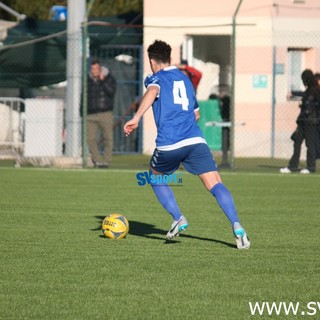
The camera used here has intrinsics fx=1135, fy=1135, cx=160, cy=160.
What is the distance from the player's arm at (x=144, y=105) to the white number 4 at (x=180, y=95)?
7.5 inches

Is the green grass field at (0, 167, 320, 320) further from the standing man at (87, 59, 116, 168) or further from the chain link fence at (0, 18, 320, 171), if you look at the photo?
the chain link fence at (0, 18, 320, 171)

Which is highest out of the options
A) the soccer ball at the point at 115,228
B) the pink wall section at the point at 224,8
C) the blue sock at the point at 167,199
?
the pink wall section at the point at 224,8

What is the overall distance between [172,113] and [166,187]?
754 millimetres

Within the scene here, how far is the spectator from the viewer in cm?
2112

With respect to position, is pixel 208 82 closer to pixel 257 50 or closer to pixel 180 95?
pixel 257 50

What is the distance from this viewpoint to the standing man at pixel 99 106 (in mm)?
22047

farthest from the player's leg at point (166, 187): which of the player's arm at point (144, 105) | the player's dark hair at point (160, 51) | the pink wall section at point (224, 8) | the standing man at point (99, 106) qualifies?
the pink wall section at point (224, 8)

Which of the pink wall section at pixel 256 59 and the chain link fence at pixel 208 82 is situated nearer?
the chain link fence at pixel 208 82

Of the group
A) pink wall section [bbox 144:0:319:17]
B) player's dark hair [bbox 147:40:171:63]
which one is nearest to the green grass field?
player's dark hair [bbox 147:40:171:63]

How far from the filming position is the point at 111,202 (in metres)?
15.2

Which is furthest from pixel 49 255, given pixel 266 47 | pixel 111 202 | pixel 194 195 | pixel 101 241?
pixel 266 47

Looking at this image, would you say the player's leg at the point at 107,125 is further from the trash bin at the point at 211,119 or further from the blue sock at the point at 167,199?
the blue sock at the point at 167,199

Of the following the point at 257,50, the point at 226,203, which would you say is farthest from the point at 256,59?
the point at 226,203

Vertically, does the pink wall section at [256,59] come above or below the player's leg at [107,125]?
above
